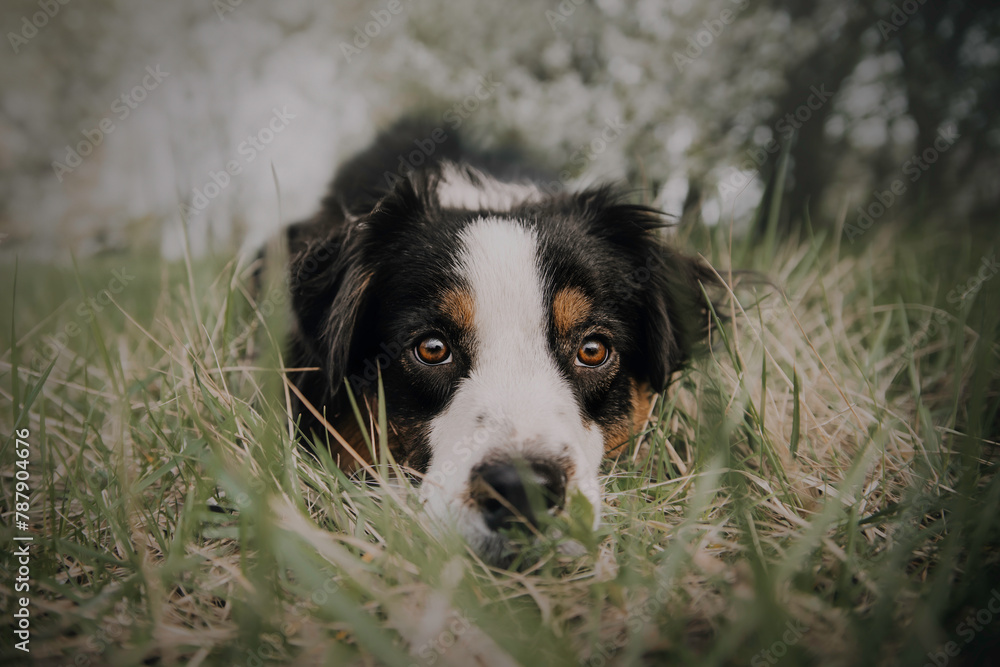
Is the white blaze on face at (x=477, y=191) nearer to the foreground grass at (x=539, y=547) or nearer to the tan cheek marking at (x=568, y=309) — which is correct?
the tan cheek marking at (x=568, y=309)

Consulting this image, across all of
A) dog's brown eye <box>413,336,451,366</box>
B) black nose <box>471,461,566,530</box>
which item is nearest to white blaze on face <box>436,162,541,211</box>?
dog's brown eye <box>413,336,451,366</box>

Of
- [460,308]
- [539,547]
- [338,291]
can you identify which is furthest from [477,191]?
[539,547]

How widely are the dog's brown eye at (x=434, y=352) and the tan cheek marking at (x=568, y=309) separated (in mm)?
492

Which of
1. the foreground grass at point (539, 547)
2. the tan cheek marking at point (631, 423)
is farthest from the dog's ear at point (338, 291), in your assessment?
the tan cheek marking at point (631, 423)

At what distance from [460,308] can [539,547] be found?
1023 mm

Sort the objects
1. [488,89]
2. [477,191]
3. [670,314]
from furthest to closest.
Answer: [488,89] < [477,191] < [670,314]

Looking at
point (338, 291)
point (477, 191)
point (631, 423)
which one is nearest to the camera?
point (338, 291)

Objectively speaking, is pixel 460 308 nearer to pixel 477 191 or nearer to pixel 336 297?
pixel 336 297

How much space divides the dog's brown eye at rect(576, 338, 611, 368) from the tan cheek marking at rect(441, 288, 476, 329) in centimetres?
51

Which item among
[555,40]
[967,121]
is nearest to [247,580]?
[555,40]

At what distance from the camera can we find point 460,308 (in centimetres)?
230

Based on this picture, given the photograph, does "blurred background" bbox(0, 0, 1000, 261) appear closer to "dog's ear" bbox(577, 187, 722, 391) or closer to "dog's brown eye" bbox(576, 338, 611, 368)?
"dog's ear" bbox(577, 187, 722, 391)

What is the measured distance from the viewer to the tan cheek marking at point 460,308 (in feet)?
7.54

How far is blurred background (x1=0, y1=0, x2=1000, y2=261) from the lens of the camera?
4008 mm
